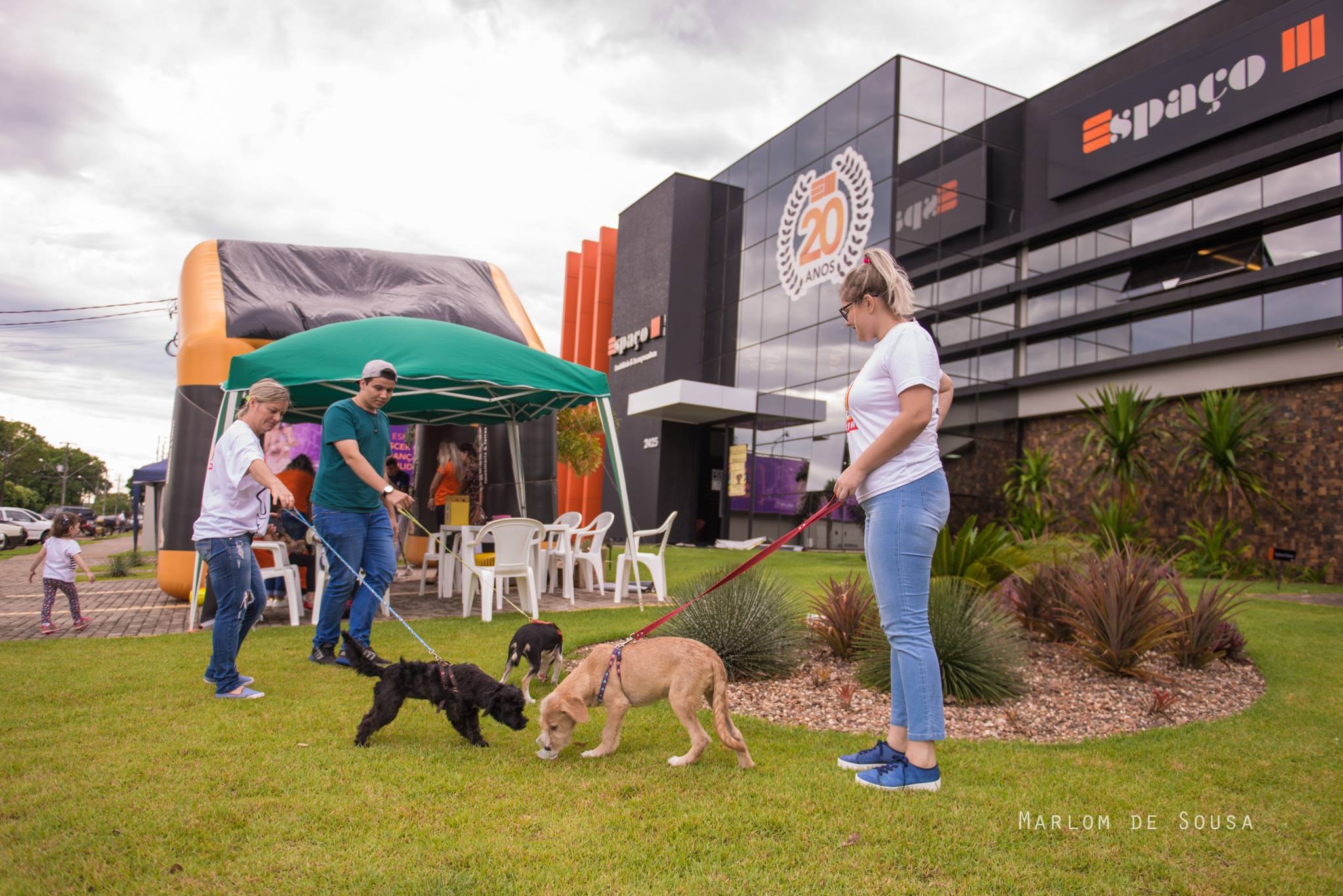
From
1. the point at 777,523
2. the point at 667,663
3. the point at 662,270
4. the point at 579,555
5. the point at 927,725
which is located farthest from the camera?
the point at 662,270

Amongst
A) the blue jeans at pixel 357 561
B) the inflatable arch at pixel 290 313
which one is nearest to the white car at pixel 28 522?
the inflatable arch at pixel 290 313

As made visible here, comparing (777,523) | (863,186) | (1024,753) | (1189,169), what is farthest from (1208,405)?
(1024,753)

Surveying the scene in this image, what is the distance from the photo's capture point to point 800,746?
12.2 feet

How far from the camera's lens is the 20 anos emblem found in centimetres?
2102

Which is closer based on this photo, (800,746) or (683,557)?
(800,746)

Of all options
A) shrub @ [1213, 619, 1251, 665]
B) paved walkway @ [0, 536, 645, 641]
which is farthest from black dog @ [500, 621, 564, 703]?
shrub @ [1213, 619, 1251, 665]

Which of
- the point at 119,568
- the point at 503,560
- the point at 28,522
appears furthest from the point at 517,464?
the point at 28,522

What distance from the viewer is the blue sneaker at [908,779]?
300 centimetres

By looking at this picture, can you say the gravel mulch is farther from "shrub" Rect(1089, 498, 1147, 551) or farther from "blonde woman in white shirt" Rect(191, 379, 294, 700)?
"shrub" Rect(1089, 498, 1147, 551)

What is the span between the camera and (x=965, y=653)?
4.79m

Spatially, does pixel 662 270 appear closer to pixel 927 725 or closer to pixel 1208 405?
pixel 1208 405

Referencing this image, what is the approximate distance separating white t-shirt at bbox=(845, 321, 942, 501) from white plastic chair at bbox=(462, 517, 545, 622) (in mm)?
5229

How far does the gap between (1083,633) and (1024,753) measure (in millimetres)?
2255

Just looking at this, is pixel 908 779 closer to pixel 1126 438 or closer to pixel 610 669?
pixel 610 669
